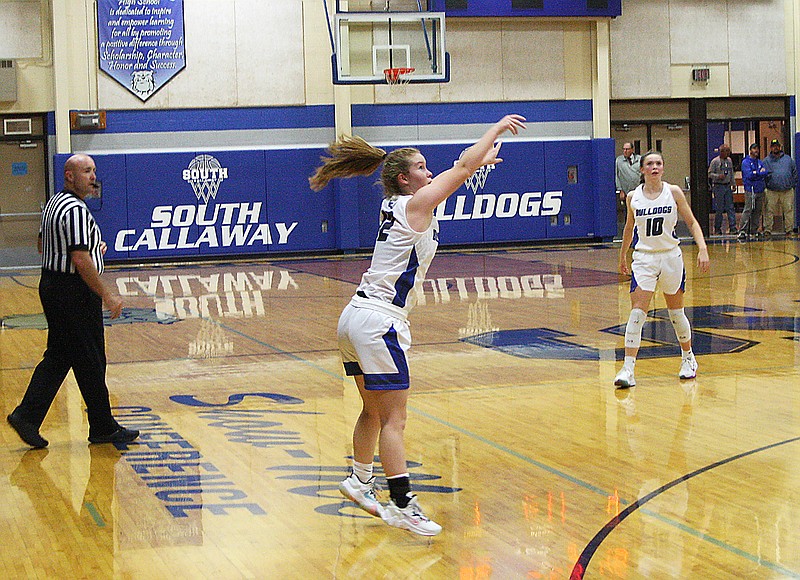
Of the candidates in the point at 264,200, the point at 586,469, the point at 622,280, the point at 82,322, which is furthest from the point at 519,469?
the point at 264,200

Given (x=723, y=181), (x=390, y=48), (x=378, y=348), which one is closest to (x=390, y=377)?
(x=378, y=348)

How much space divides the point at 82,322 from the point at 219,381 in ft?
7.99

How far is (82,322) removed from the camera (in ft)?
22.3

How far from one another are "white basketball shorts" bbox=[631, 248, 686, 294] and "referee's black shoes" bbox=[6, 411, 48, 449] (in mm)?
4479

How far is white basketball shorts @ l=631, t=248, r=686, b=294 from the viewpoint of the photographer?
8594mm

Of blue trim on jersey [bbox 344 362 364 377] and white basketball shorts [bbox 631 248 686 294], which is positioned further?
white basketball shorts [bbox 631 248 686 294]

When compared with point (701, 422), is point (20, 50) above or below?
above

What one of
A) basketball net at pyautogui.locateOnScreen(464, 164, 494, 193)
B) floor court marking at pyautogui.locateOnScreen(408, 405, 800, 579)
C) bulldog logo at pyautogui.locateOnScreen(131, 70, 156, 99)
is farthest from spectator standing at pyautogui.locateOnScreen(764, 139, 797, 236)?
floor court marking at pyautogui.locateOnScreen(408, 405, 800, 579)

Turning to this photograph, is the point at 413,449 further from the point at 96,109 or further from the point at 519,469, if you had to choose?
the point at 96,109

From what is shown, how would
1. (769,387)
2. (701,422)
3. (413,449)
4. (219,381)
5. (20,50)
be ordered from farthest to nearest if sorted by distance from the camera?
(20,50) < (219,381) < (769,387) < (701,422) < (413,449)

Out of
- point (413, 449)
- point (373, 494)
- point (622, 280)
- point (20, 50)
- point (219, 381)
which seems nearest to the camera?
point (373, 494)

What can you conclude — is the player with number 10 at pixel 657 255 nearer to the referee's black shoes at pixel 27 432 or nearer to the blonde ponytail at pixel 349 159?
the blonde ponytail at pixel 349 159

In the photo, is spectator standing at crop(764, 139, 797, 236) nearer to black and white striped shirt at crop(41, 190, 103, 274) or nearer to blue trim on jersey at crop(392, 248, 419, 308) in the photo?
black and white striped shirt at crop(41, 190, 103, 274)

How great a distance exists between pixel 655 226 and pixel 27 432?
4.79 meters
